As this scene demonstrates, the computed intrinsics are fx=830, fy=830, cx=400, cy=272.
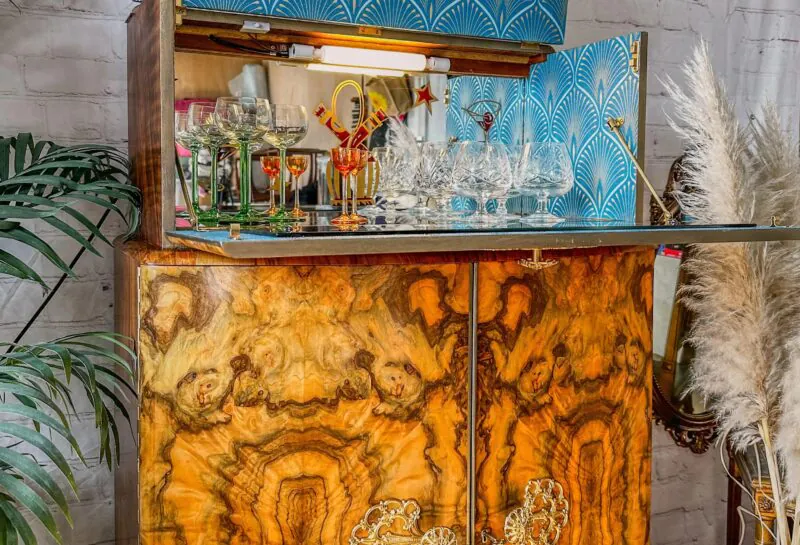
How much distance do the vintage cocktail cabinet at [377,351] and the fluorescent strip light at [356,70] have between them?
88mm

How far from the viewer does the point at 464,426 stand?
151 centimetres

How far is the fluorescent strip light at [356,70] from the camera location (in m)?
1.94

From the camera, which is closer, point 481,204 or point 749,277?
point 481,204

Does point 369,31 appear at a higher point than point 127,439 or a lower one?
higher

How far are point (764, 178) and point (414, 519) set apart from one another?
1241mm

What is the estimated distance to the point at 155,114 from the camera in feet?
4.67

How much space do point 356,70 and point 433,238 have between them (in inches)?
33.5

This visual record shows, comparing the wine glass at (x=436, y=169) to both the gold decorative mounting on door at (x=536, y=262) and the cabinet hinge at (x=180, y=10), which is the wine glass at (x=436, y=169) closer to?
the gold decorative mounting on door at (x=536, y=262)

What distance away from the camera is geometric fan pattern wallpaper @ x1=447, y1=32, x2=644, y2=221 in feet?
5.91

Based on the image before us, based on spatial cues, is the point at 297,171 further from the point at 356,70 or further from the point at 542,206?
the point at 542,206

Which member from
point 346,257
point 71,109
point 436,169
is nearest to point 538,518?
point 346,257

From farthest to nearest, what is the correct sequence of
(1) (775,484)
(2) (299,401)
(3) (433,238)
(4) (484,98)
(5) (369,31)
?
(4) (484,98) < (1) (775,484) < (5) (369,31) < (2) (299,401) < (3) (433,238)

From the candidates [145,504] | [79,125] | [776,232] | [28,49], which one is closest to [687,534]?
[776,232]

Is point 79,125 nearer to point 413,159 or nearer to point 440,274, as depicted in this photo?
point 413,159
